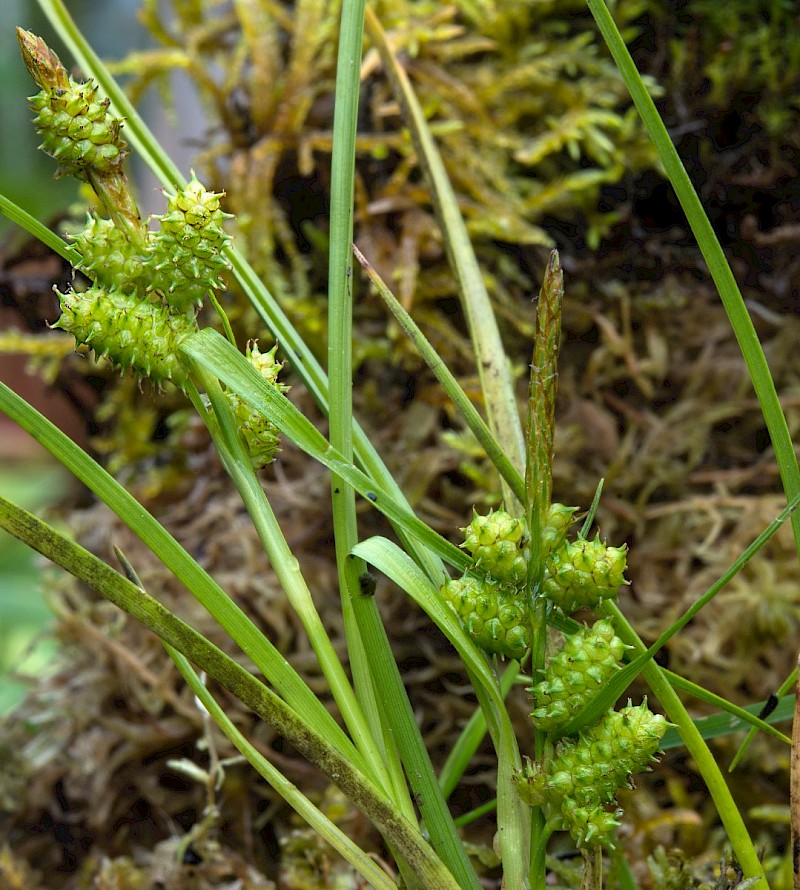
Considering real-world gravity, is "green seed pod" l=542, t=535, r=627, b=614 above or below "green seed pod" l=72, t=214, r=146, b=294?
below

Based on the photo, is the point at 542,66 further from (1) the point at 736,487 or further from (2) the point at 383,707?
(2) the point at 383,707

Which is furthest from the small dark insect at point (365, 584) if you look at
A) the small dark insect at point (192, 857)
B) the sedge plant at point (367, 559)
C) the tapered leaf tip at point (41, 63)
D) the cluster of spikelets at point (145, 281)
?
the small dark insect at point (192, 857)

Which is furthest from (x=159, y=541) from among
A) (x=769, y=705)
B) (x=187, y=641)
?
(x=769, y=705)

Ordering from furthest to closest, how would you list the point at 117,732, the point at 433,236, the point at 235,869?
the point at 433,236
the point at 117,732
the point at 235,869

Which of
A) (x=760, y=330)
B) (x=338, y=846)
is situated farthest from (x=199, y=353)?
(x=760, y=330)

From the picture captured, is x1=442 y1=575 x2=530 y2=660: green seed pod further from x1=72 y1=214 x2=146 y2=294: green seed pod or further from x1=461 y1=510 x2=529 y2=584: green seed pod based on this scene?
x1=72 y1=214 x2=146 y2=294: green seed pod

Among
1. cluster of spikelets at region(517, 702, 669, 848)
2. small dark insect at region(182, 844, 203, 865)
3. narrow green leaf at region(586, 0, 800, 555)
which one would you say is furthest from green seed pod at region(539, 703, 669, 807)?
small dark insect at region(182, 844, 203, 865)

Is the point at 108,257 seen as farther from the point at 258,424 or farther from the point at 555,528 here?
the point at 555,528
